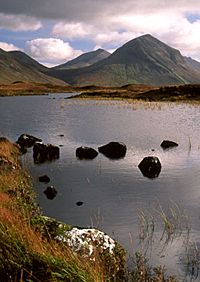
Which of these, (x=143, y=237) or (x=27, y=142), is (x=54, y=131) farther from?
(x=143, y=237)

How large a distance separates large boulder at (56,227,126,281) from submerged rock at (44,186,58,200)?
326 inches

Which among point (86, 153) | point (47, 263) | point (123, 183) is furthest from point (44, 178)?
point (47, 263)

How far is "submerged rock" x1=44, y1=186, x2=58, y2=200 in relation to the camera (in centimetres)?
2140

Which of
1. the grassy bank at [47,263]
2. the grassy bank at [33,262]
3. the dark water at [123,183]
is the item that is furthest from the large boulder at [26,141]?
the grassy bank at [33,262]

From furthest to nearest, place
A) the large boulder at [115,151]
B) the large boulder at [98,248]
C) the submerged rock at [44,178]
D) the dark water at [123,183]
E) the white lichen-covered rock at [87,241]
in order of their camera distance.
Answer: the large boulder at [115,151] → the submerged rock at [44,178] → the dark water at [123,183] → the white lichen-covered rock at [87,241] → the large boulder at [98,248]

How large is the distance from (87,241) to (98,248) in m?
0.41

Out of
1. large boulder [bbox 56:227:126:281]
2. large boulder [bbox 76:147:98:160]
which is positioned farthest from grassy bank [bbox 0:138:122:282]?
large boulder [bbox 76:147:98:160]

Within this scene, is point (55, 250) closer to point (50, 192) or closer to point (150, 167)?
point (50, 192)

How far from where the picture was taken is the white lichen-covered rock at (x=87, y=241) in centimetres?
1198

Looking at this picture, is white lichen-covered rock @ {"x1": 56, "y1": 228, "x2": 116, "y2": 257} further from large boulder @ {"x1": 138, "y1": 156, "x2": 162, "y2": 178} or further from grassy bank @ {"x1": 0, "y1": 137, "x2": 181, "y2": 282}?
large boulder @ {"x1": 138, "y1": 156, "x2": 162, "y2": 178}

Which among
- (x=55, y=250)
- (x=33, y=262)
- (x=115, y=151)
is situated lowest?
(x=55, y=250)

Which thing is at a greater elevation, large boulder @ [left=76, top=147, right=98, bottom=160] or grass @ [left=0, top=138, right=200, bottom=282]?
large boulder @ [left=76, top=147, right=98, bottom=160]

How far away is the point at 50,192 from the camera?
22.0m

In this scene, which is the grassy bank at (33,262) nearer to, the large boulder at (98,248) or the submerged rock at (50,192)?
the large boulder at (98,248)
